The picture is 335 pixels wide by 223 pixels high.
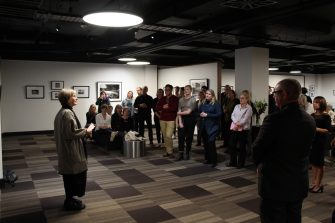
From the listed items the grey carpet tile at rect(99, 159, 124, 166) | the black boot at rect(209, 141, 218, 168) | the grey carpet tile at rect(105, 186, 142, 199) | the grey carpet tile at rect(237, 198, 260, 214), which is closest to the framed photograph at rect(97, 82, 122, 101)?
the grey carpet tile at rect(99, 159, 124, 166)

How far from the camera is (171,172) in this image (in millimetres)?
5660

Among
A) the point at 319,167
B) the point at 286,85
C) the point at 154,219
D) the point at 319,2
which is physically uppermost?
the point at 319,2

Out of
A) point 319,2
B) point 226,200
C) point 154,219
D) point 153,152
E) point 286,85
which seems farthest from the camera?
point 153,152

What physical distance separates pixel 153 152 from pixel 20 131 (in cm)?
537

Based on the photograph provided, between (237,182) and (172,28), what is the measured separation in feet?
9.73

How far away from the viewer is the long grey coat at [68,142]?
11.4 feet

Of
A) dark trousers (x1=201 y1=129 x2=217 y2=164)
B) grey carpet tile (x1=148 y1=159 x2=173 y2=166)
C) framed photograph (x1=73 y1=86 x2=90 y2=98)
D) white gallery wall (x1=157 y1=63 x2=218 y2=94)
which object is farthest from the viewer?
framed photograph (x1=73 y1=86 x2=90 y2=98)

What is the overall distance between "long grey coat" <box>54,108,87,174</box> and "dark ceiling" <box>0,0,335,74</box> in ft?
4.29

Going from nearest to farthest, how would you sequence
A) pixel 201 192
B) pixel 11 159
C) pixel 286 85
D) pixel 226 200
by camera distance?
pixel 286 85
pixel 226 200
pixel 201 192
pixel 11 159

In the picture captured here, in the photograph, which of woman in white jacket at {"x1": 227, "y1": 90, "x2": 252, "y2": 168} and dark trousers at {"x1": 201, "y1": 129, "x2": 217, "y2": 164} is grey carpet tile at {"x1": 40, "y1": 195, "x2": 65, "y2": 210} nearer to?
dark trousers at {"x1": 201, "y1": 129, "x2": 217, "y2": 164}

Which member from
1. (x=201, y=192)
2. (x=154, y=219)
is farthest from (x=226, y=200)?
(x=154, y=219)

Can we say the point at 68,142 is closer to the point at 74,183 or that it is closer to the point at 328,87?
the point at 74,183

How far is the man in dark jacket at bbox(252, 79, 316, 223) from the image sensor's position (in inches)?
79.1

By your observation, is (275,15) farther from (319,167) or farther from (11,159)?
(11,159)
